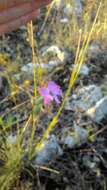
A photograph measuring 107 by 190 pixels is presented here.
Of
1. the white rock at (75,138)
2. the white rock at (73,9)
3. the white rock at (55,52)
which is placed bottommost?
the white rock at (75,138)

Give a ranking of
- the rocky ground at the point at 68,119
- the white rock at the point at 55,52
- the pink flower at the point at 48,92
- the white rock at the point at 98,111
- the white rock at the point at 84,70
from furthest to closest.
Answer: the white rock at the point at 55,52, the white rock at the point at 84,70, the white rock at the point at 98,111, the rocky ground at the point at 68,119, the pink flower at the point at 48,92

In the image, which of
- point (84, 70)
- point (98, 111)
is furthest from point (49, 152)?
point (84, 70)

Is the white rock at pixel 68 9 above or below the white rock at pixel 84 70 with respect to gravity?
above

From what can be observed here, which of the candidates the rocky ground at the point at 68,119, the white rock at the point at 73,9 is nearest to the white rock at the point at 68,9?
the white rock at the point at 73,9

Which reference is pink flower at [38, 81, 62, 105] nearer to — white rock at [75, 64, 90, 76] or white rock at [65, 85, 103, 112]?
white rock at [65, 85, 103, 112]

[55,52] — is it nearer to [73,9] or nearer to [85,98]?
[85,98]

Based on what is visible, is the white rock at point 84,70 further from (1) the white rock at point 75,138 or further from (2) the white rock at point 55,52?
(1) the white rock at point 75,138

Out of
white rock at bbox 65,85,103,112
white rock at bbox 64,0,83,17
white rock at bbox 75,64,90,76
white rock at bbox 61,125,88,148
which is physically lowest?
white rock at bbox 61,125,88,148

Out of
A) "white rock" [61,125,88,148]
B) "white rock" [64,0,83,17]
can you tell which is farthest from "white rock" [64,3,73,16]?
"white rock" [61,125,88,148]

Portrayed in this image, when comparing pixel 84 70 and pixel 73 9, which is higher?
pixel 73 9
